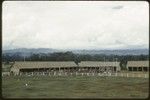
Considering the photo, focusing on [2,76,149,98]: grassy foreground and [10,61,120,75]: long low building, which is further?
[10,61,120,75]: long low building

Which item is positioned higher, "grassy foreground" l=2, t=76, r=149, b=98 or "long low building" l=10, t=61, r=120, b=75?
"grassy foreground" l=2, t=76, r=149, b=98

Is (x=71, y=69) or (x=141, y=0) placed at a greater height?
(x=141, y=0)

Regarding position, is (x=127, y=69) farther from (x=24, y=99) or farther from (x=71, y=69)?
(x=24, y=99)

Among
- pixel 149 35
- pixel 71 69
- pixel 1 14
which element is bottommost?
pixel 71 69

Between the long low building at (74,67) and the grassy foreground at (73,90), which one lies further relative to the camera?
the long low building at (74,67)

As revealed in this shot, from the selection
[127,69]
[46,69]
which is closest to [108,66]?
[127,69]

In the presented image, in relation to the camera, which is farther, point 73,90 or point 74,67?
point 74,67

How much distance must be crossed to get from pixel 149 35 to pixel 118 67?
22.3 meters

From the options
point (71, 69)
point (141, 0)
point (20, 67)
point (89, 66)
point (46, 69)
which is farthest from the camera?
point (89, 66)

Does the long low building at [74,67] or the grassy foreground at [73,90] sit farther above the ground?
the grassy foreground at [73,90]

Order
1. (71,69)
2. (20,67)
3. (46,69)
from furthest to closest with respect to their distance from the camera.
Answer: (71,69)
(46,69)
(20,67)

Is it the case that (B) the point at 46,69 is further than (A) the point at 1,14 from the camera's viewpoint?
Yes

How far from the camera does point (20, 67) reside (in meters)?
20.1

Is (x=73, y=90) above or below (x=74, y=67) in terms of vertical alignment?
above
